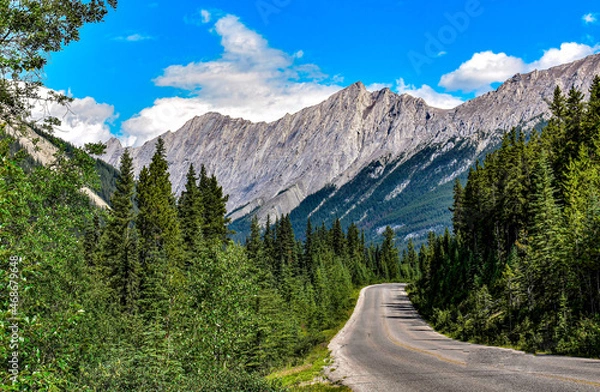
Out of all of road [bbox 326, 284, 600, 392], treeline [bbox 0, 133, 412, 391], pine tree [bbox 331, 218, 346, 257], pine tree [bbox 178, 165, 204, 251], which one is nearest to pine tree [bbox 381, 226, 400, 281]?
pine tree [bbox 331, 218, 346, 257]

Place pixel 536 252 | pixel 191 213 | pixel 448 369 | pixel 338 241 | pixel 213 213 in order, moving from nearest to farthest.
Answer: pixel 448 369 → pixel 536 252 → pixel 191 213 → pixel 213 213 → pixel 338 241

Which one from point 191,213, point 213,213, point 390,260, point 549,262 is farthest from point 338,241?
point 549,262

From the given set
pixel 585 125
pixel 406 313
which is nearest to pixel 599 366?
pixel 585 125

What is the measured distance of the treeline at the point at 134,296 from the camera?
25.0 ft

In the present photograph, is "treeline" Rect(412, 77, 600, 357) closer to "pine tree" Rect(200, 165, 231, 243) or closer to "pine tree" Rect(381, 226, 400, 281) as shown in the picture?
"pine tree" Rect(200, 165, 231, 243)

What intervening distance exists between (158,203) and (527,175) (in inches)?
1543

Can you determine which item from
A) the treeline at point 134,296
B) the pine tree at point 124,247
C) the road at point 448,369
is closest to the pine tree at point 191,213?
the treeline at point 134,296

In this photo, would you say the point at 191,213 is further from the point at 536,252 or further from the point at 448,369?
the point at 448,369

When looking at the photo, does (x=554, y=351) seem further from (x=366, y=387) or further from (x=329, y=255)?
(x=329, y=255)

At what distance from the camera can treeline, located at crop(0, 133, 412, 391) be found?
300 inches

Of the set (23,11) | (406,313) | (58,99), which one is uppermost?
(23,11)

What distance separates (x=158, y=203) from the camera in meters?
42.2

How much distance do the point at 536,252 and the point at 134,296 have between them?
33695 millimetres

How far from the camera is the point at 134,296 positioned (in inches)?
1571
